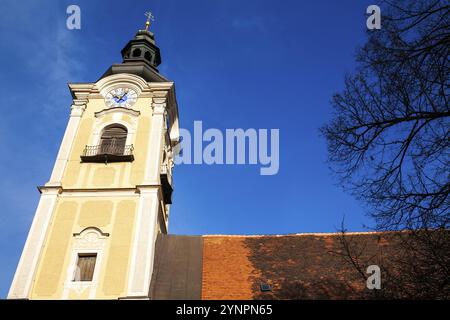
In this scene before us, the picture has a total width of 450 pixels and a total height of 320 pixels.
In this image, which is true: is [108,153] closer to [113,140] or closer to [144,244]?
[113,140]

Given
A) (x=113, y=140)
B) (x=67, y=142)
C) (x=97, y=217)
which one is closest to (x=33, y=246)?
(x=97, y=217)

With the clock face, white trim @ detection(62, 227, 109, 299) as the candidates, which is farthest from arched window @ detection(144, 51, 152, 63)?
white trim @ detection(62, 227, 109, 299)

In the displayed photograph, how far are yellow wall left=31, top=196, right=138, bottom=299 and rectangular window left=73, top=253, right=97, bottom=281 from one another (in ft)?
0.91

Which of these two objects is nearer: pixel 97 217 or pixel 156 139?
pixel 97 217

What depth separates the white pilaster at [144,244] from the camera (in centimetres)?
1475

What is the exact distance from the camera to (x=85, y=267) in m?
15.6

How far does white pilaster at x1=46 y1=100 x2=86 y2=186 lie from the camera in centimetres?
1767

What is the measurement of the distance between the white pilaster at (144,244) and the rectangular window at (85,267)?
1311 mm

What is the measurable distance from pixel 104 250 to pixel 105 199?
1.98m

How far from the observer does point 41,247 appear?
1573 cm
